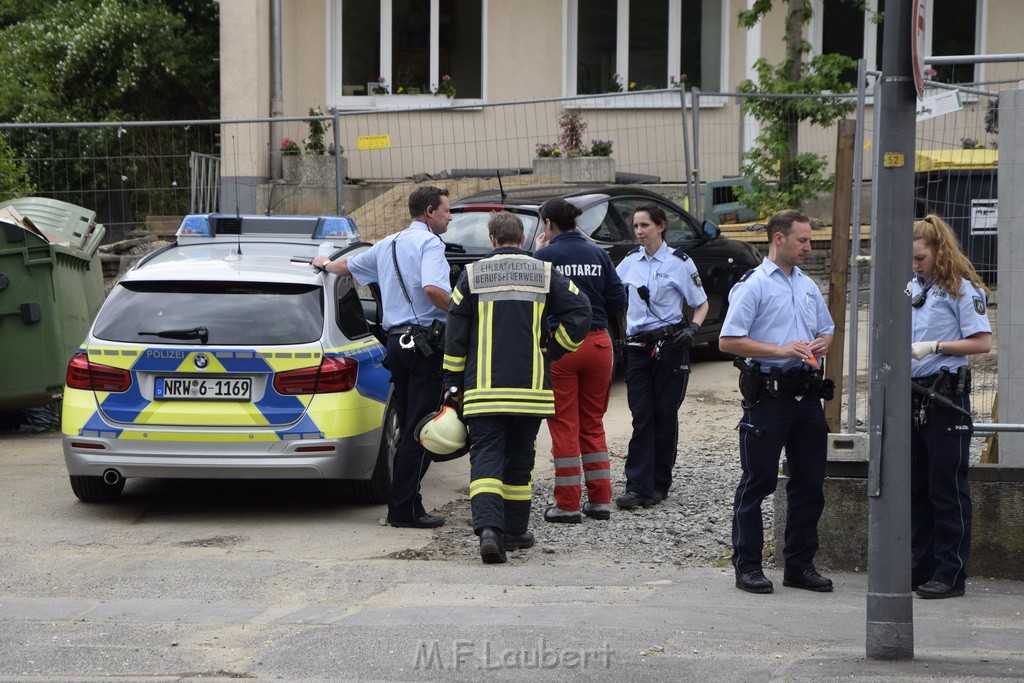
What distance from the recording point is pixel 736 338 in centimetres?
610

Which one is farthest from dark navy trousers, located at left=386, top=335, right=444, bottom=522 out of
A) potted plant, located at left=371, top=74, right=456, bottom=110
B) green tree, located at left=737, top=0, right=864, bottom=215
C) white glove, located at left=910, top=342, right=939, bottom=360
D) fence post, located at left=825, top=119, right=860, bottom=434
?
potted plant, located at left=371, top=74, right=456, bottom=110

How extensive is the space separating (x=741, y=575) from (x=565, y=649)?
137 centimetres

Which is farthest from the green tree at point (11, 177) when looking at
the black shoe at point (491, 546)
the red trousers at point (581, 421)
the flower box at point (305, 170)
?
the black shoe at point (491, 546)

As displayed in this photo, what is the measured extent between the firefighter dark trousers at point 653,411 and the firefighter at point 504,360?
1050mm

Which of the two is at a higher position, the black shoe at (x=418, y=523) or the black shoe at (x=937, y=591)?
the black shoe at (x=418, y=523)

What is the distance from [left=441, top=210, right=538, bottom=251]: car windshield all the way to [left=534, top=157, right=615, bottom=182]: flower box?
21.3 feet

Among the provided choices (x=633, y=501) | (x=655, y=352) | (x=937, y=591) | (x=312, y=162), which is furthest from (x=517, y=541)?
(x=312, y=162)

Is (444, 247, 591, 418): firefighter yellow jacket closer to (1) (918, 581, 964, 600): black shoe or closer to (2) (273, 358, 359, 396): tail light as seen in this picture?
(2) (273, 358, 359, 396): tail light

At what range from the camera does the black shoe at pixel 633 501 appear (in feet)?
25.4

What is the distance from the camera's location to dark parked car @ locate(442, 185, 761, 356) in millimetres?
10383

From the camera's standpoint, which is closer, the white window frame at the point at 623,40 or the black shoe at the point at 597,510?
the black shoe at the point at 597,510

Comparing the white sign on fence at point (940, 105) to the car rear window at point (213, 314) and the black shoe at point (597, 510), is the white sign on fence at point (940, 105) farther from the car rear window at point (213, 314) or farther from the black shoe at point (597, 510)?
the car rear window at point (213, 314)

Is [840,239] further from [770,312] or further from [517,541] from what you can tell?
[517,541]

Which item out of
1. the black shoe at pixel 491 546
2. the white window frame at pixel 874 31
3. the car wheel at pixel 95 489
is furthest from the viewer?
the white window frame at pixel 874 31
